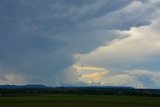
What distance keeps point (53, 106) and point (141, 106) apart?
17.2 m

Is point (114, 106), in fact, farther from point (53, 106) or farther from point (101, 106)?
point (53, 106)

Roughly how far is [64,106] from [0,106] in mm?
11848

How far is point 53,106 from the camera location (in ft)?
239

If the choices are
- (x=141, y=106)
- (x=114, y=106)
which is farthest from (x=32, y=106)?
(x=141, y=106)

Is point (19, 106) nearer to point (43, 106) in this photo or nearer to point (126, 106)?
point (43, 106)

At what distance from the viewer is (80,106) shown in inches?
2891

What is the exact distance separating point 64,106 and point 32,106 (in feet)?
19.9

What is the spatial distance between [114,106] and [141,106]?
5.28m

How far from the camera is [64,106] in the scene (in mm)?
73625

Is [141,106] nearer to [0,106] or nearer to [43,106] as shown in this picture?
[43,106]

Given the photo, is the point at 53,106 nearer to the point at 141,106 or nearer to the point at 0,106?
the point at 0,106

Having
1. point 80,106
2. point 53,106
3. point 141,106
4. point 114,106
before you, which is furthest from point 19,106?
point 141,106

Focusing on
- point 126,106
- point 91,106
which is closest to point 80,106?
point 91,106

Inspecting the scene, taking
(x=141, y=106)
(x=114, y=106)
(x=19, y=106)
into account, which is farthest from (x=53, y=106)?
(x=141, y=106)
